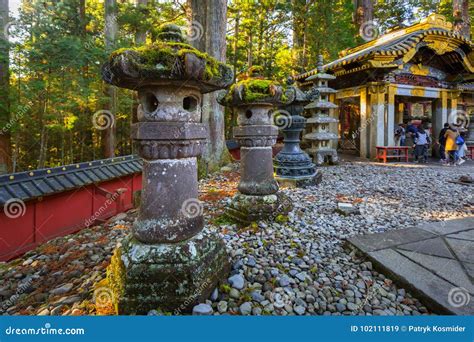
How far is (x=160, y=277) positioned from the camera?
1732 mm

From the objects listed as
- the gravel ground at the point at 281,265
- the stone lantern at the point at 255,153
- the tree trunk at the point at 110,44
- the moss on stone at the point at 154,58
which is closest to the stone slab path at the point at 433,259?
the gravel ground at the point at 281,265

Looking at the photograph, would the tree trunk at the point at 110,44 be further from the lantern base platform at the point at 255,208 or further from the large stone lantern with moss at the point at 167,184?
the large stone lantern with moss at the point at 167,184

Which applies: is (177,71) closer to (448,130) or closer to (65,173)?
(65,173)

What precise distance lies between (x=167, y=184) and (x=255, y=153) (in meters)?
1.67

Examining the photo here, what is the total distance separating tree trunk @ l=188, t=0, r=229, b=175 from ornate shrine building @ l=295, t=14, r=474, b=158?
434 centimetres

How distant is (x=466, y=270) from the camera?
210 centimetres

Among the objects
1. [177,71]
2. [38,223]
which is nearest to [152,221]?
[177,71]

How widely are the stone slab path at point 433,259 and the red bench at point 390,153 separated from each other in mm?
6853

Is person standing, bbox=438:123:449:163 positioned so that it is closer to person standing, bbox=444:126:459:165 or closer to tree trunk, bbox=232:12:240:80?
person standing, bbox=444:126:459:165

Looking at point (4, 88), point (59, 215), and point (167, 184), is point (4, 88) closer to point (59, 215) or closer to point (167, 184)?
point (59, 215)

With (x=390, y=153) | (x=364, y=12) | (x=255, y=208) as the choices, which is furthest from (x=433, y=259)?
(x=364, y=12)

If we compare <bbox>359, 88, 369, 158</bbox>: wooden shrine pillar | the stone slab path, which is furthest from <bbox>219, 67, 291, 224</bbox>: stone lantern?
<bbox>359, 88, 369, 158</bbox>: wooden shrine pillar

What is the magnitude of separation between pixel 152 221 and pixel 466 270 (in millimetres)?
2627

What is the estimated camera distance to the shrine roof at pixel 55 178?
9.90 ft
